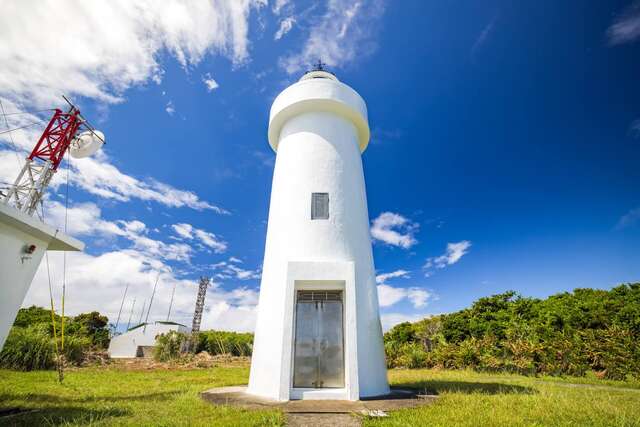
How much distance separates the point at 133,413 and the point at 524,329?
15347 mm

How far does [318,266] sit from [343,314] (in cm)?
134

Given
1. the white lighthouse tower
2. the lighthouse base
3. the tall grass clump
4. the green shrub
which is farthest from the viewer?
the green shrub

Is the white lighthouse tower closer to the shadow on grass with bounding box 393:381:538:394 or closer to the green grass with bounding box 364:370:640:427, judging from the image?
the green grass with bounding box 364:370:640:427

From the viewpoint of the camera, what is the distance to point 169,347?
22609 mm

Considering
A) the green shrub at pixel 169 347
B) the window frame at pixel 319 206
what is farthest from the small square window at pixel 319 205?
the green shrub at pixel 169 347

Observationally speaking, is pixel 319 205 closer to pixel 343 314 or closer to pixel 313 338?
pixel 343 314

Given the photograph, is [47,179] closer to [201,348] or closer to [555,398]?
[555,398]

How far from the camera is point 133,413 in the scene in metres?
5.52

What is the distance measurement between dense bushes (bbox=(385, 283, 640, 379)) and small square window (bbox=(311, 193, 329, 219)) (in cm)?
1132

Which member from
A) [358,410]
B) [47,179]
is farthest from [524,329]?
[47,179]

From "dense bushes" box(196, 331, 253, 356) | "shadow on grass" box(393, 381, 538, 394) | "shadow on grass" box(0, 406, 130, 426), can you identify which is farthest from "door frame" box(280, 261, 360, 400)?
"dense bushes" box(196, 331, 253, 356)

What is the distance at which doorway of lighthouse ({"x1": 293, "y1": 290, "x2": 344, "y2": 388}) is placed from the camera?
282 inches

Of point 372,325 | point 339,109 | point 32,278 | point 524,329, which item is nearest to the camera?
point 32,278

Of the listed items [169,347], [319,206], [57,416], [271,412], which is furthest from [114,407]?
[169,347]
